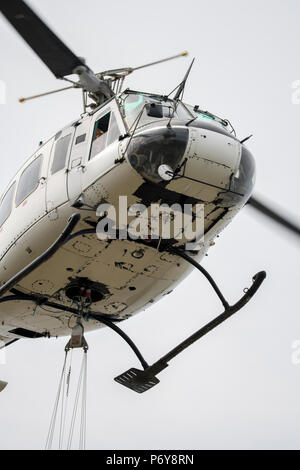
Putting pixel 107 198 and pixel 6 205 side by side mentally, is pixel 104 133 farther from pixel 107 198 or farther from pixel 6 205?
pixel 6 205

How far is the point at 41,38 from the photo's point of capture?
10.5 meters

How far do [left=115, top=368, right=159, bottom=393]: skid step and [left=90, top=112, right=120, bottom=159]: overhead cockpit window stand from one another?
4.68 metres

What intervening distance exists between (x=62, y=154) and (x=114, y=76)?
7.62 feet

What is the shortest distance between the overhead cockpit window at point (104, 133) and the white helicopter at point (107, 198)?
2 cm

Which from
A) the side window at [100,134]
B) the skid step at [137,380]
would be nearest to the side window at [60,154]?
the side window at [100,134]

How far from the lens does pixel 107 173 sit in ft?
33.7

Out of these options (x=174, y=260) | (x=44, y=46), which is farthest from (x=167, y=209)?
(x=44, y=46)

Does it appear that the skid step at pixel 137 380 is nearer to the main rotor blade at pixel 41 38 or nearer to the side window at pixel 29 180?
the side window at pixel 29 180

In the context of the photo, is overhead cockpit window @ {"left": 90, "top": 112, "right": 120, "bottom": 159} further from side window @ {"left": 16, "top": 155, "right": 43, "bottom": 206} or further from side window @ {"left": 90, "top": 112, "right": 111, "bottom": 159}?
side window @ {"left": 16, "top": 155, "right": 43, "bottom": 206}

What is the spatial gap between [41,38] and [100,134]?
68.8 inches

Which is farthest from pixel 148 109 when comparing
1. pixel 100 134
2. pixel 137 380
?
pixel 137 380

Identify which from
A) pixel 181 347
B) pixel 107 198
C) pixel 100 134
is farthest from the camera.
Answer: pixel 181 347

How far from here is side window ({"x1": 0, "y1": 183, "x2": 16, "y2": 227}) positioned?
12680 mm

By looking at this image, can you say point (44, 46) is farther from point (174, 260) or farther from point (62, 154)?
point (174, 260)
